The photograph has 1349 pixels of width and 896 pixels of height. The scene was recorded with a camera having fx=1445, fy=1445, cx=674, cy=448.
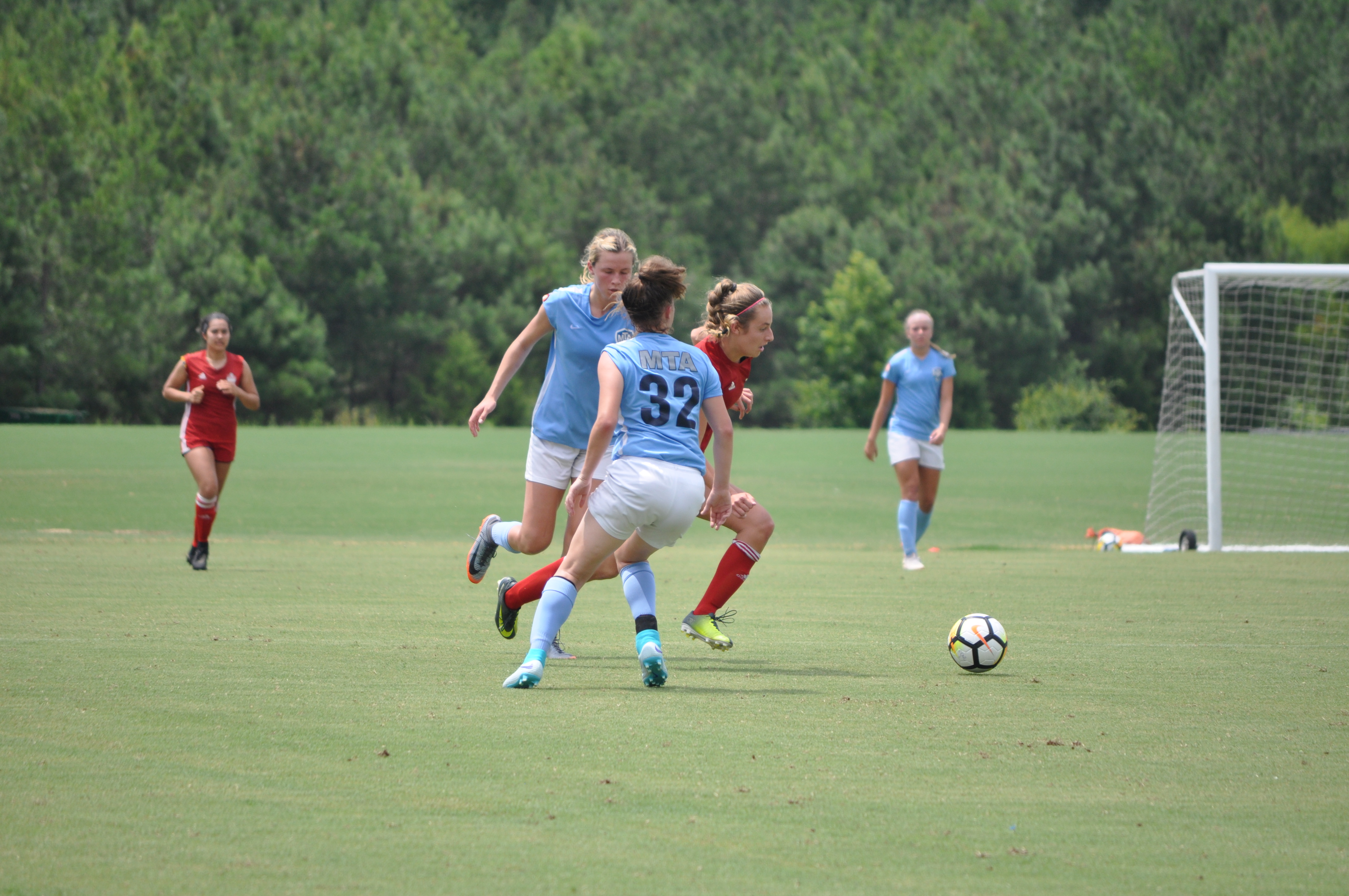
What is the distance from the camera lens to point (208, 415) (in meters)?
11.7

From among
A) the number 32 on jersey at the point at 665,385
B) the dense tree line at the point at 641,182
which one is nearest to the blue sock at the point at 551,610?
the number 32 on jersey at the point at 665,385

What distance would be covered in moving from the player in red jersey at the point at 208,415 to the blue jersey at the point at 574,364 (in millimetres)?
5143

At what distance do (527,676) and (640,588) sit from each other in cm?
78

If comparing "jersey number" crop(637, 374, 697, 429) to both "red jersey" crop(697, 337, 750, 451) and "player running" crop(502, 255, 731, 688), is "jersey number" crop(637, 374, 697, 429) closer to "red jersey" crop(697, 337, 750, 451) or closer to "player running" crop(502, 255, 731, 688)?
"player running" crop(502, 255, 731, 688)

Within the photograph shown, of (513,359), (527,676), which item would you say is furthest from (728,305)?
(527,676)

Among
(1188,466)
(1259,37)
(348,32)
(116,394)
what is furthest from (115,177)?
(1259,37)

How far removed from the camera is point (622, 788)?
14.0 feet

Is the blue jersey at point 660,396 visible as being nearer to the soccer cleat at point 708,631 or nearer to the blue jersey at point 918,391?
the soccer cleat at point 708,631

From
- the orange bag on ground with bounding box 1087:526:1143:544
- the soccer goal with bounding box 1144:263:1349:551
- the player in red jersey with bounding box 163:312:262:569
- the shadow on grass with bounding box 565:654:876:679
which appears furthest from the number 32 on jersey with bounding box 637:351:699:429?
the orange bag on ground with bounding box 1087:526:1143:544

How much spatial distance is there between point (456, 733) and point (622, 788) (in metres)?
0.94

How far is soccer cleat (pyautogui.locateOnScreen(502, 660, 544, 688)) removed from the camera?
19.5ft

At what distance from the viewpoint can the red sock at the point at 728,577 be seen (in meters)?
7.36

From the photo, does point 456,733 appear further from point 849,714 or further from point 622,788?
point 849,714

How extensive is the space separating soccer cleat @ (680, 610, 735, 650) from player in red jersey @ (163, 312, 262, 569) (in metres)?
5.46
